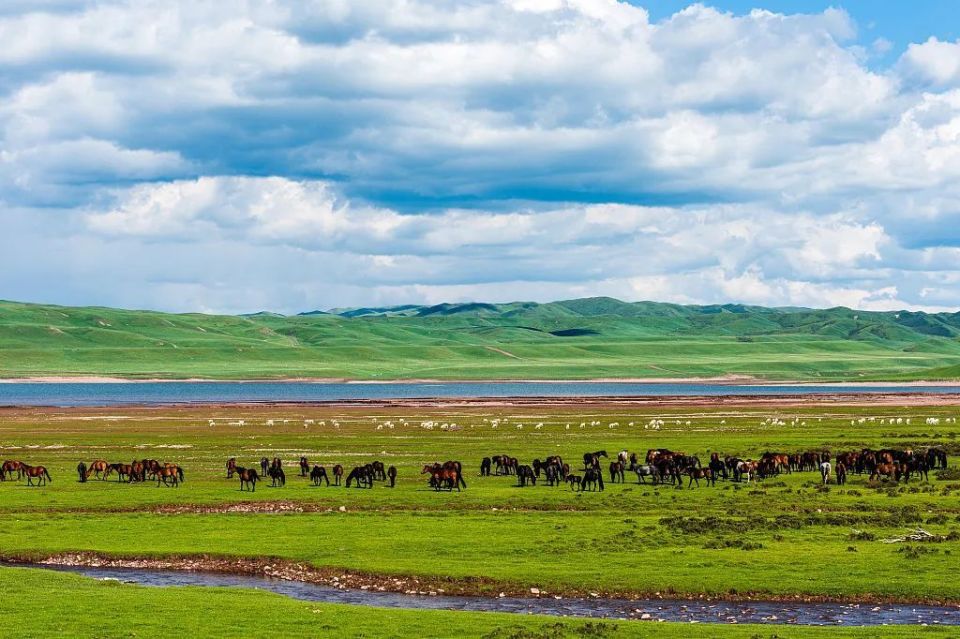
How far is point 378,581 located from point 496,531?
6.27 meters

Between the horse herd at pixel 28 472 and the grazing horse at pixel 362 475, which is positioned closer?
the grazing horse at pixel 362 475

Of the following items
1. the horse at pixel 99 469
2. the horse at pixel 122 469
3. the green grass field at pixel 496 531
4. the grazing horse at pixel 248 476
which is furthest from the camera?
the horse at pixel 99 469

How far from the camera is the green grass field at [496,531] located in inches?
1020

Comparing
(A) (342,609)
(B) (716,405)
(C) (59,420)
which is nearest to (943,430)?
(B) (716,405)

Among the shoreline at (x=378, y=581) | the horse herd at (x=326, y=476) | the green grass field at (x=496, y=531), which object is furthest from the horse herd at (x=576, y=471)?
the shoreline at (x=378, y=581)

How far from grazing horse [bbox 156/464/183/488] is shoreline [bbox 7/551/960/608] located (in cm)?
1430

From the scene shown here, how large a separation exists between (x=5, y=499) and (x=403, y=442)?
3090 centimetres

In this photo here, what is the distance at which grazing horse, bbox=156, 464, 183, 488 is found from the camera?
147 ft

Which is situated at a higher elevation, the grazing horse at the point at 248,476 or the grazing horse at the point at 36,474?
the grazing horse at the point at 248,476

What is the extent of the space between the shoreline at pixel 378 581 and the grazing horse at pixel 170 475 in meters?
14.3

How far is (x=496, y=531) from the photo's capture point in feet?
108

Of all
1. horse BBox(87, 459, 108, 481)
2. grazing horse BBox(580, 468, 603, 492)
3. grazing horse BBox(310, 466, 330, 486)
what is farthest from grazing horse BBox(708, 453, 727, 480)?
horse BBox(87, 459, 108, 481)

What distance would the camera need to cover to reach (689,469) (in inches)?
1772

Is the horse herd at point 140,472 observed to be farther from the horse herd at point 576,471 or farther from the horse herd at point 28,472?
the horse herd at point 28,472
